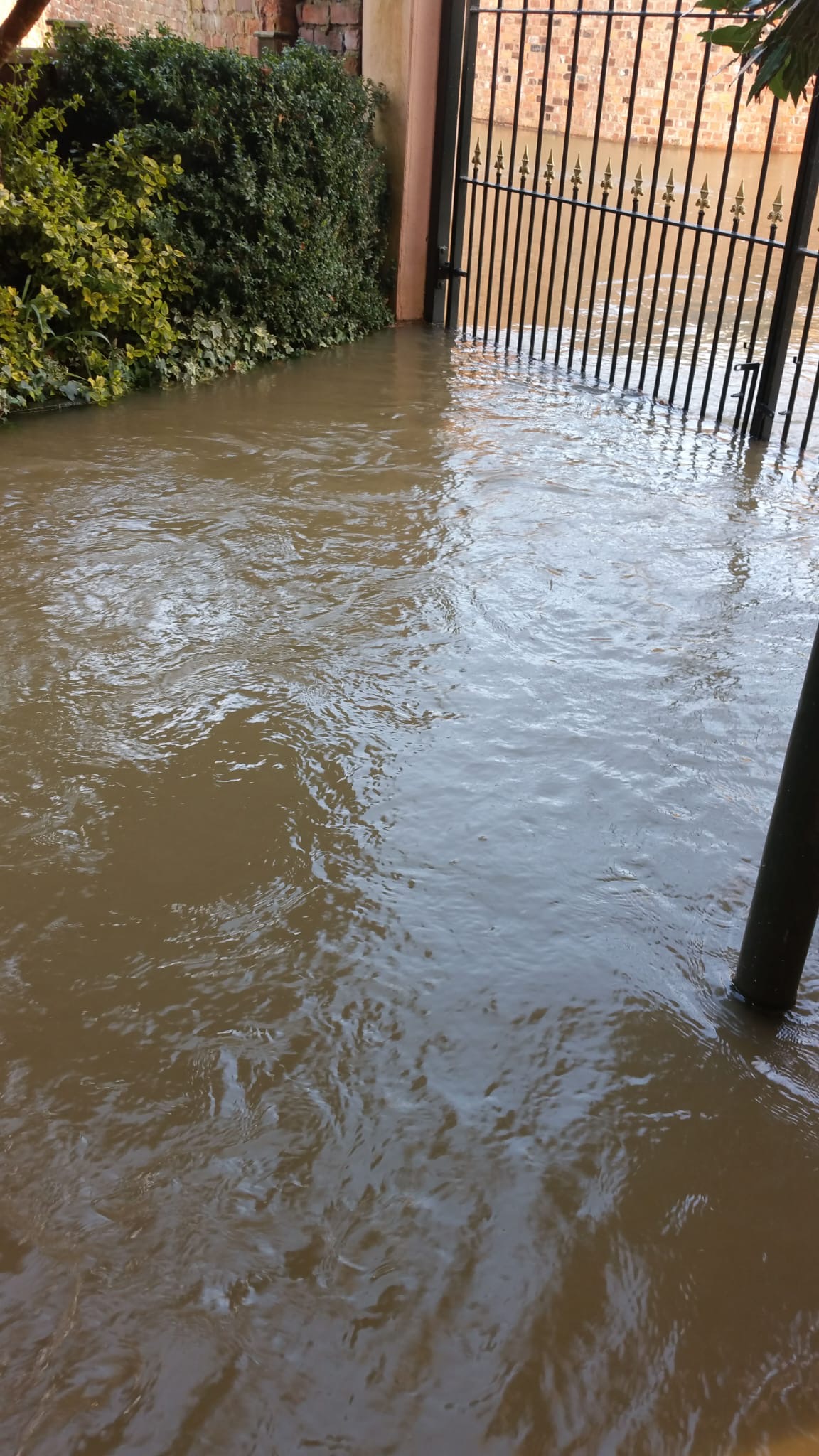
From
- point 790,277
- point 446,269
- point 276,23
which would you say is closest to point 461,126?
point 446,269

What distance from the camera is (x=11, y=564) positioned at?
4328 mm

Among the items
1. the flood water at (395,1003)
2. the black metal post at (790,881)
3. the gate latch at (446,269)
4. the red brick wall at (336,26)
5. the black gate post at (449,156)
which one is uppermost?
the red brick wall at (336,26)

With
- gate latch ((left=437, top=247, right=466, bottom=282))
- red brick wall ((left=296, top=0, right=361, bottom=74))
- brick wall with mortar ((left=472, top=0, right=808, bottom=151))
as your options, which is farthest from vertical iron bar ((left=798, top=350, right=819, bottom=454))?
brick wall with mortar ((left=472, top=0, right=808, bottom=151))

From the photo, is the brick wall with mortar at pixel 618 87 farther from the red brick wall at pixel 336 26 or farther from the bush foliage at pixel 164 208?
the bush foliage at pixel 164 208

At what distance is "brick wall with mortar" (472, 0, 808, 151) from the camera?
1404 cm

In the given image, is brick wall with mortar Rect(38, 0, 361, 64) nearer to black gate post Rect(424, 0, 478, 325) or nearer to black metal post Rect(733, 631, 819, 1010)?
black gate post Rect(424, 0, 478, 325)

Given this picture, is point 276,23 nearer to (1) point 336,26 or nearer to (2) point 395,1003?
(1) point 336,26

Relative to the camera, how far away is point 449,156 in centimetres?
789

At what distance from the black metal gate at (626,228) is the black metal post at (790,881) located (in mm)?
1134

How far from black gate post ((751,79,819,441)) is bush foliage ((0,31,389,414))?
9.86 ft

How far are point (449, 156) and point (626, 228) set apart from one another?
7305 mm

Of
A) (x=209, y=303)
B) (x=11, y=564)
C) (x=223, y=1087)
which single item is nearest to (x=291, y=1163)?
(x=223, y=1087)

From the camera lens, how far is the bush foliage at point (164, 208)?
6031 mm

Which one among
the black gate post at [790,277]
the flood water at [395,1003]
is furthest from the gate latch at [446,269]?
the flood water at [395,1003]
